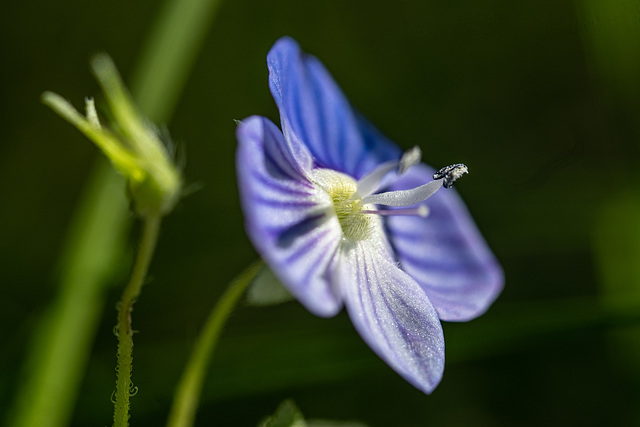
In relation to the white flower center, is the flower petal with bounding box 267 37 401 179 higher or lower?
higher

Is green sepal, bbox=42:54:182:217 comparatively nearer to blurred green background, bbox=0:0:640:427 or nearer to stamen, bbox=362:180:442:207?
stamen, bbox=362:180:442:207

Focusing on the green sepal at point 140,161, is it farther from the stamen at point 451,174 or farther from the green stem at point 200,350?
the stamen at point 451,174

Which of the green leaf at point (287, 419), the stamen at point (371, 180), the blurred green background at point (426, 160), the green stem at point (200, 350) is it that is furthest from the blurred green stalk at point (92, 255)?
the stamen at point (371, 180)

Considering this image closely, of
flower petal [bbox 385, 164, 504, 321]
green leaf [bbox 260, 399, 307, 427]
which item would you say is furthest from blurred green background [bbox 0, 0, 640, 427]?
green leaf [bbox 260, 399, 307, 427]

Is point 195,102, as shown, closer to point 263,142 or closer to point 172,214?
point 172,214

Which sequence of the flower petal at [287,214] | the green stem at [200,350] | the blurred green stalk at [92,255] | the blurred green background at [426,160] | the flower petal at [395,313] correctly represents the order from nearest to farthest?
1. the flower petal at [287,214]
2. the flower petal at [395,313]
3. the green stem at [200,350]
4. the blurred green stalk at [92,255]
5. the blurred green background at [426,160]

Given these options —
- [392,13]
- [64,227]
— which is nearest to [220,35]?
[392,13]
